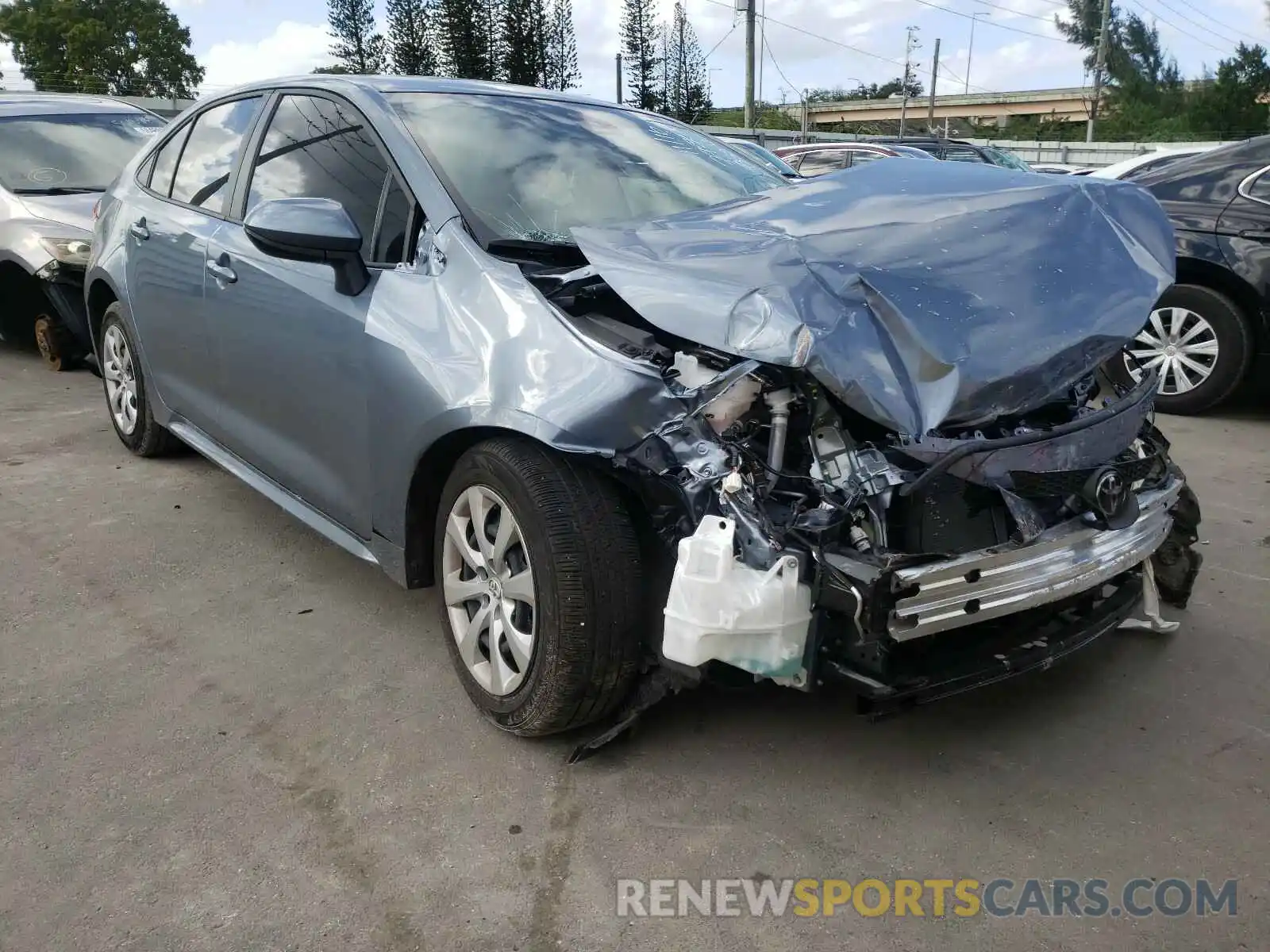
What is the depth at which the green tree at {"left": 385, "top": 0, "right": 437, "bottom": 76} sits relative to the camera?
6450 centimetres

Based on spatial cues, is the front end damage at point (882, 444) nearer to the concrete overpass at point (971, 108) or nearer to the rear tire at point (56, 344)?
the rear tire at point (56, 344)

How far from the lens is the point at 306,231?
2865 mm

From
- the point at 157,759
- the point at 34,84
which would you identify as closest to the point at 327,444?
the point at 157,759

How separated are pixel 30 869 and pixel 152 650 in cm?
108

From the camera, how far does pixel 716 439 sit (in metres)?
2.35

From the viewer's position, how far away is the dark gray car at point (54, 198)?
269 inches

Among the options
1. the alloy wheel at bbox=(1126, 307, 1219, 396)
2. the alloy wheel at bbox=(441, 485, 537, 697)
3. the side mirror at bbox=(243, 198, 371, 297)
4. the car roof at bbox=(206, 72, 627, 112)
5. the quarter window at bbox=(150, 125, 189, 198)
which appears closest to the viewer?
the alloy wheel at bbox=(441, 485, 537, 697)

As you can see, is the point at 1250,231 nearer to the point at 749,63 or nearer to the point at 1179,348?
the point at 1179,348

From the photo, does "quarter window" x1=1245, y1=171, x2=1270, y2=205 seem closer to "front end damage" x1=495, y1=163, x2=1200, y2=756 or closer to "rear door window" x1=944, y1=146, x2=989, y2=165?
"front end damage" x1=495, y1=163, x2=1200, y2=756

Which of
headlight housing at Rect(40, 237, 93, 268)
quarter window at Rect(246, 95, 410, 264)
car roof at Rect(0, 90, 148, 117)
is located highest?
car roof at Rect(0, 90, 148, 117)

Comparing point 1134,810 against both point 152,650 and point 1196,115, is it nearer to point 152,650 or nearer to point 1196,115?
point 152,650

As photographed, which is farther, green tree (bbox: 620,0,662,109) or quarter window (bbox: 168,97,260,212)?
green tree (bbox: 620,0,662,109)

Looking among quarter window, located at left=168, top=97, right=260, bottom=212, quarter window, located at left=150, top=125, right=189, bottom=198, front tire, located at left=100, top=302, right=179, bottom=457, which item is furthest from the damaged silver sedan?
front tire, located at left=100, top=302, right=179, bottom=457

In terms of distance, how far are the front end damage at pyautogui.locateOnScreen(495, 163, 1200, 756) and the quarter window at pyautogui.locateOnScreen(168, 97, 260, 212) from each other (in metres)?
1.87
